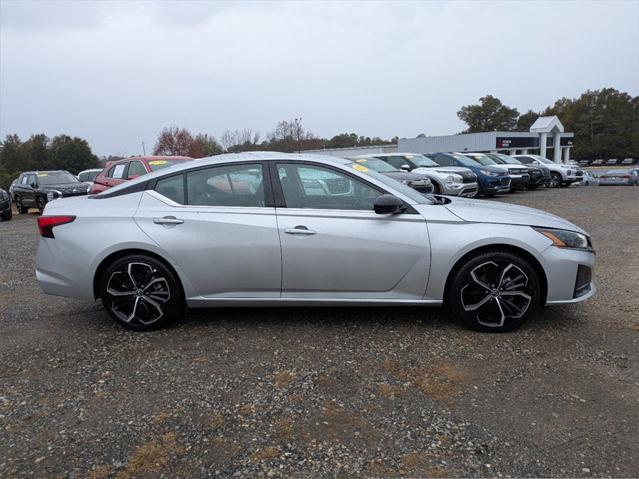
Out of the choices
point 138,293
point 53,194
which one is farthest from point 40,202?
point 138,293

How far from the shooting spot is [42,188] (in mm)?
16391

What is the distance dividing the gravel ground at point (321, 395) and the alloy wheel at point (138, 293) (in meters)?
0.18

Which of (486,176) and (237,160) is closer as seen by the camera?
(237,160)

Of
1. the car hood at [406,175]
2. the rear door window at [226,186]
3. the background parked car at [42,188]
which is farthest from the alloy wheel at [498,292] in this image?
the background parked car at [42,188]

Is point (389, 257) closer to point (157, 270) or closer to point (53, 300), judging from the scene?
point (157, 270)

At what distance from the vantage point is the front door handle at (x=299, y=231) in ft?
13.0

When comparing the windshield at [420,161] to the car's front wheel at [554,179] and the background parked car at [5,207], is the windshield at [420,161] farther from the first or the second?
the background parked car at [5,207]

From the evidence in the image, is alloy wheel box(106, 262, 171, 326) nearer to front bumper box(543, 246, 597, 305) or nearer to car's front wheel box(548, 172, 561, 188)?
front bumper box(543, 246, 597, 305)

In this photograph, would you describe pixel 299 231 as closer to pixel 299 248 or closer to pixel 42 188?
pixel 299 248

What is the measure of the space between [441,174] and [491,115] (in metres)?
90.6

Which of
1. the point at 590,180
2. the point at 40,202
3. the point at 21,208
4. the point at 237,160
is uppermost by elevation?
the point at 237,160

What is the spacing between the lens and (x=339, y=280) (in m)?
4.02

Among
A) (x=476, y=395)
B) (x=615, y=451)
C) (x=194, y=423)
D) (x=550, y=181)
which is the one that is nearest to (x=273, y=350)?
(x=194, y=423)

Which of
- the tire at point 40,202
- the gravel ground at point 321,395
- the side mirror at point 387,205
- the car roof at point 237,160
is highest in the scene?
the car roof at point 237,160
